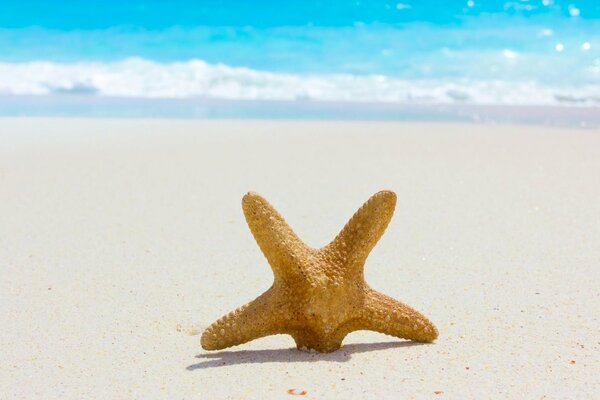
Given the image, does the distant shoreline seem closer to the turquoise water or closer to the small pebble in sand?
the turquoise water

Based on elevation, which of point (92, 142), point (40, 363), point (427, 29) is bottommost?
point (40, 363)

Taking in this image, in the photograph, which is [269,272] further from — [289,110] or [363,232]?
[289,110]

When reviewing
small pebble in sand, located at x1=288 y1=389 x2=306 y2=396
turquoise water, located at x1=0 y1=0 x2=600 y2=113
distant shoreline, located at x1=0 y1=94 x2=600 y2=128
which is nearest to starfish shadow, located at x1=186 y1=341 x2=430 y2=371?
small pebble in sand, located at x1=288 y1=389 x2=306 y2=396

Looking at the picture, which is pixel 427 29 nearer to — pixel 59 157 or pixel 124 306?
pixel 59 157

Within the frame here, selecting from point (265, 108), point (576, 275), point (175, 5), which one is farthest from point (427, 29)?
point (576, 275)

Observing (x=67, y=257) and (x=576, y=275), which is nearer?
(x=576, y=275)

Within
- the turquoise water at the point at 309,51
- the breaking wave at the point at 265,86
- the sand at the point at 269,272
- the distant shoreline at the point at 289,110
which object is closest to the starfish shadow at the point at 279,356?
the sand at the point at 269,272

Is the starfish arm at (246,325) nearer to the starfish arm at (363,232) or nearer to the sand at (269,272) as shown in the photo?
the sand at (269,272)
